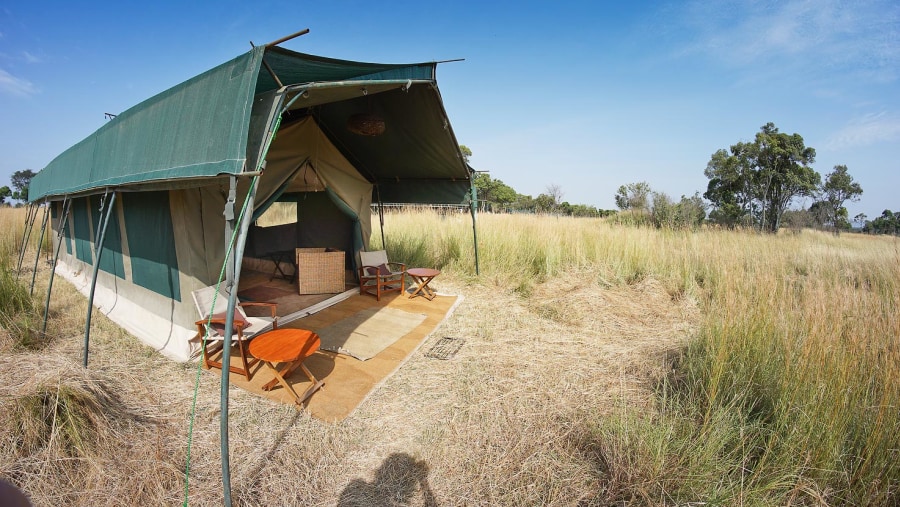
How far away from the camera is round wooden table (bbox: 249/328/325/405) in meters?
2.78

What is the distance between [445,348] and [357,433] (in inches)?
63.9

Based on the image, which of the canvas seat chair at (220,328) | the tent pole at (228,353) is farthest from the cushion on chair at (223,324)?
the tent pole at (228,353)

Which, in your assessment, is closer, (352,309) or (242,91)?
(242,91)

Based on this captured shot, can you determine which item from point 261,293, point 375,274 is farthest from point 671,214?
point 261,293

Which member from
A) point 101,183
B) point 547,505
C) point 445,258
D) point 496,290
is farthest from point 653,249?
point 101,183

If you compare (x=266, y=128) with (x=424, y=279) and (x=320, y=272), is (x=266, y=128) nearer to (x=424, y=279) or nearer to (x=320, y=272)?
(x=320, y=272)

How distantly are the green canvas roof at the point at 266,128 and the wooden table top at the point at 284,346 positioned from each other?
1.39 meters

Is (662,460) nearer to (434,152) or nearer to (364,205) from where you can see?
(434,152)

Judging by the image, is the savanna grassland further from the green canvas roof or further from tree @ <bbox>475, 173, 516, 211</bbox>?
tree @ <bbox>475, 173, 516, 211</bbox>

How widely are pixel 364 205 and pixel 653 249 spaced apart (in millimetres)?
5358

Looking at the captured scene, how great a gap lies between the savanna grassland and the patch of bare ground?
1 cm

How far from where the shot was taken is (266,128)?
8.00 feet

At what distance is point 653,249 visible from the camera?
650cm

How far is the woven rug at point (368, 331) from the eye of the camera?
3.95m
